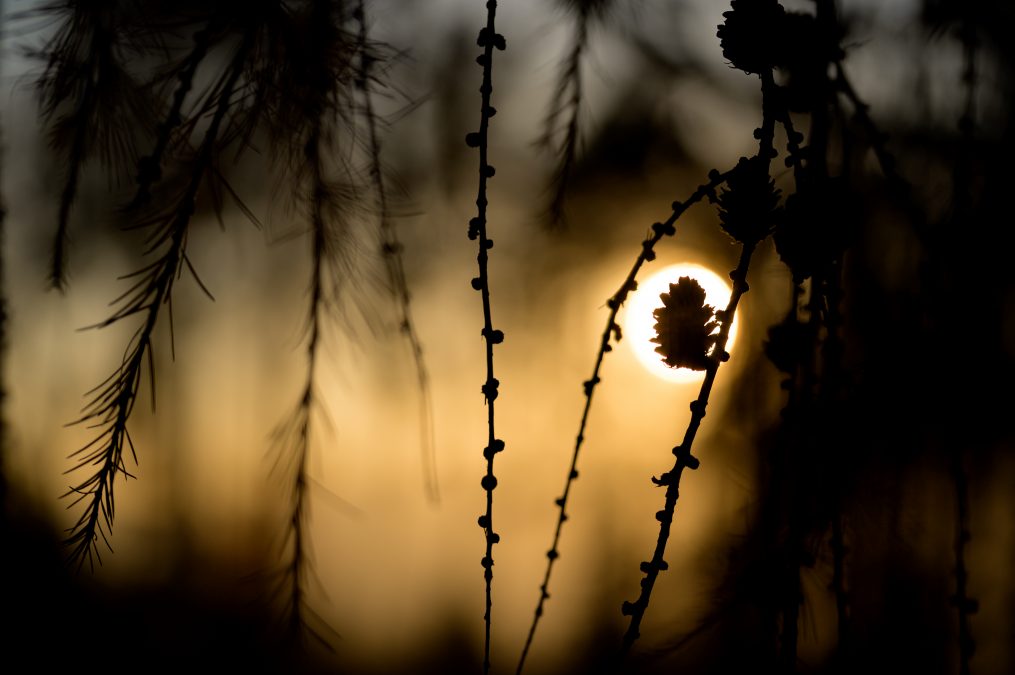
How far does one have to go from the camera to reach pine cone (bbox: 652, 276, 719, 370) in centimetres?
33

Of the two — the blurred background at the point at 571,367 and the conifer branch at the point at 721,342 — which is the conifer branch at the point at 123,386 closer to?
the blurred background at the point at 571,367

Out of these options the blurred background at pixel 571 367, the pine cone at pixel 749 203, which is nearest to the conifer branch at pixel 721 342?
the pine cone at pixel 749 203

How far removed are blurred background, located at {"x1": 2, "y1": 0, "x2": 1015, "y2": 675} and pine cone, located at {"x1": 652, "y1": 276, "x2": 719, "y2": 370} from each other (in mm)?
134

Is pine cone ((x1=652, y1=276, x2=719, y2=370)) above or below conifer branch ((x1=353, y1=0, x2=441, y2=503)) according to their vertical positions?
below

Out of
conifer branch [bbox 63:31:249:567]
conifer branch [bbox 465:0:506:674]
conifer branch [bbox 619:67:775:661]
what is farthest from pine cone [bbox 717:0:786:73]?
conifer branch [bbox 63:31:249:567]

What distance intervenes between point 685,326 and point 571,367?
40.3 inches

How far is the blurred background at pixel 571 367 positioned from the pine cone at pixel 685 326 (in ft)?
0.44

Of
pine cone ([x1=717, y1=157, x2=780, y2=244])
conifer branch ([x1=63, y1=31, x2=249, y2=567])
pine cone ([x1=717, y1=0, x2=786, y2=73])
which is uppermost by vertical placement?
pine cone ([x1=717, y1=0, x2=786, y2=73])

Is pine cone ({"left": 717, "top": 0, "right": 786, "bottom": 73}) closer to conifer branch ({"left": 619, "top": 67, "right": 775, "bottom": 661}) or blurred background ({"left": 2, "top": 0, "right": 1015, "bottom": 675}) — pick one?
conifer branch ({"left": 619, "top": 67, "right": 775, "bottom": 661})

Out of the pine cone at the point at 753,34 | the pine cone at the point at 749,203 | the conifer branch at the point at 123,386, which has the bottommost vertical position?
the conifer branch at the point at 123,386

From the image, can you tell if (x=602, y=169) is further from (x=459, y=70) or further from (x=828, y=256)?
(x=828, y=256)

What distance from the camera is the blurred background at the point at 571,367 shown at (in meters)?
0.55

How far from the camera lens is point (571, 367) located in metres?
1.35

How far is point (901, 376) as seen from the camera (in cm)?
58
